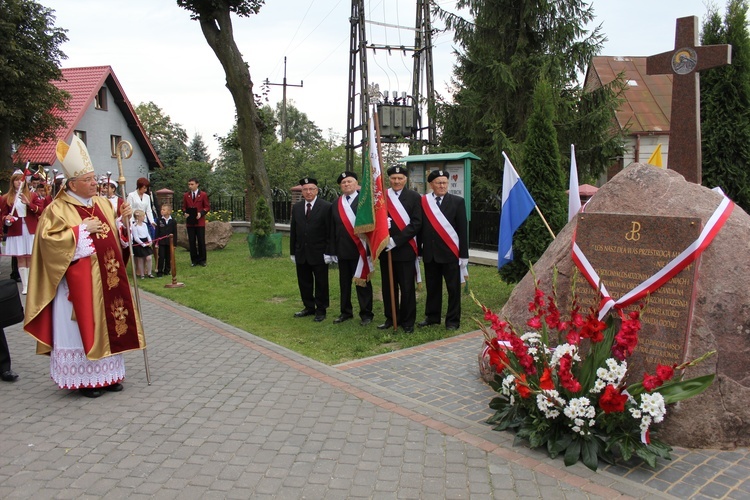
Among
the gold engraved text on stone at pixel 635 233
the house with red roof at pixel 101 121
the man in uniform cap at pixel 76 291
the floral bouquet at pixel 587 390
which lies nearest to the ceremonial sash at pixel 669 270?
the floral bouquet at pixel 587 390

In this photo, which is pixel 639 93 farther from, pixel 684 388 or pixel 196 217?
pixel 684 388

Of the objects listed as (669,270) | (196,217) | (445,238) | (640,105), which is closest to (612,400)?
(669,270)

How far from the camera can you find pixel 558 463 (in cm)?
390

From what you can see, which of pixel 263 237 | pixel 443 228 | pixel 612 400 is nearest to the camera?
pixel 612 400

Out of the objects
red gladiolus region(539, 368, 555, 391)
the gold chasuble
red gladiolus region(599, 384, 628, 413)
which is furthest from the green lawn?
red gladiolus region(599, 384, 628, 413)

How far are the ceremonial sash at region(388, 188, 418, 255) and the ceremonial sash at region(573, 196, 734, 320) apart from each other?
3066 millimetres

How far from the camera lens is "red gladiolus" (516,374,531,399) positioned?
4090 millimetres

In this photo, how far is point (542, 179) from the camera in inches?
333

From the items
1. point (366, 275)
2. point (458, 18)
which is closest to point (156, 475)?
point (366, 275)

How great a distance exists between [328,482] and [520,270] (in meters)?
5.59

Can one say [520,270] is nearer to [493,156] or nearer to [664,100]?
[493,156]

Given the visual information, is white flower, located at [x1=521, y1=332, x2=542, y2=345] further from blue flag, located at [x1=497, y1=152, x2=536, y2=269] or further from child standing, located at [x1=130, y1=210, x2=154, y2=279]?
child standing, located at [x1=130, y1=210, x2=154, y2=279]

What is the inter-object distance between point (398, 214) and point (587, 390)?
374 cm

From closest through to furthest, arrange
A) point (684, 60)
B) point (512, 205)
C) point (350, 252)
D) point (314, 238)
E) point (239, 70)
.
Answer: point (684, 60) < point (512, 205) < point (350, 252) < point (314, 238) < point (239, 70)
